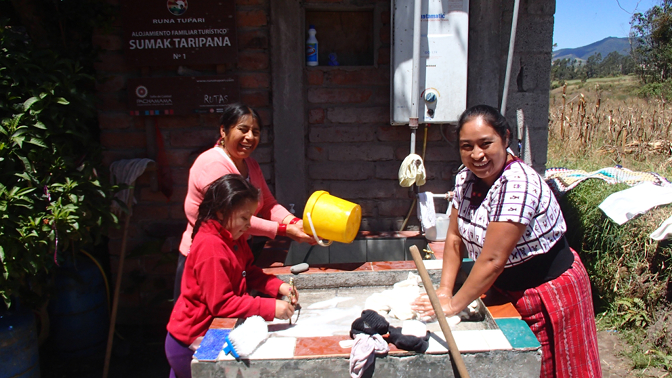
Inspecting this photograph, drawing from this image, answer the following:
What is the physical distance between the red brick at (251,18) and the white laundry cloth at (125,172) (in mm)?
1297

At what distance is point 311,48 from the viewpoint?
3.66 m

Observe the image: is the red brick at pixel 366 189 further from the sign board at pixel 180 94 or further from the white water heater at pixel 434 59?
the sign board at pixel 180 94

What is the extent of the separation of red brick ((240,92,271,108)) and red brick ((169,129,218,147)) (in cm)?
36

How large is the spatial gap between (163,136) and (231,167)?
1.40 meters

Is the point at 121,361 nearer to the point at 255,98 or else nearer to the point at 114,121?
the point at 114,121

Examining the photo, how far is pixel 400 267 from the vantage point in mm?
2816

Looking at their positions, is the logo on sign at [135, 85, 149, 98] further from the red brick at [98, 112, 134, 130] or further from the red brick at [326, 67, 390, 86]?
the red brick at [326, 67, 390, 86]

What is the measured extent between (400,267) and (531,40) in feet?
7.32

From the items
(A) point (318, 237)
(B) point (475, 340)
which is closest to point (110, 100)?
(A) point (318, 237)

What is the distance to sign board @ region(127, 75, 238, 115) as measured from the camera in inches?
141

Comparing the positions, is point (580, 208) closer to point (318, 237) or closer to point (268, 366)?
point (318, 237)

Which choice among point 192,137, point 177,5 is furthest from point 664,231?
point 177,5

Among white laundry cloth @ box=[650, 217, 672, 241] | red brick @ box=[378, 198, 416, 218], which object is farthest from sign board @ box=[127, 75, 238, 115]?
white laundry cloth @ box=[650, 217, 672, 241]

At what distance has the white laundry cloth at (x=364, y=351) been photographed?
5.62ft
